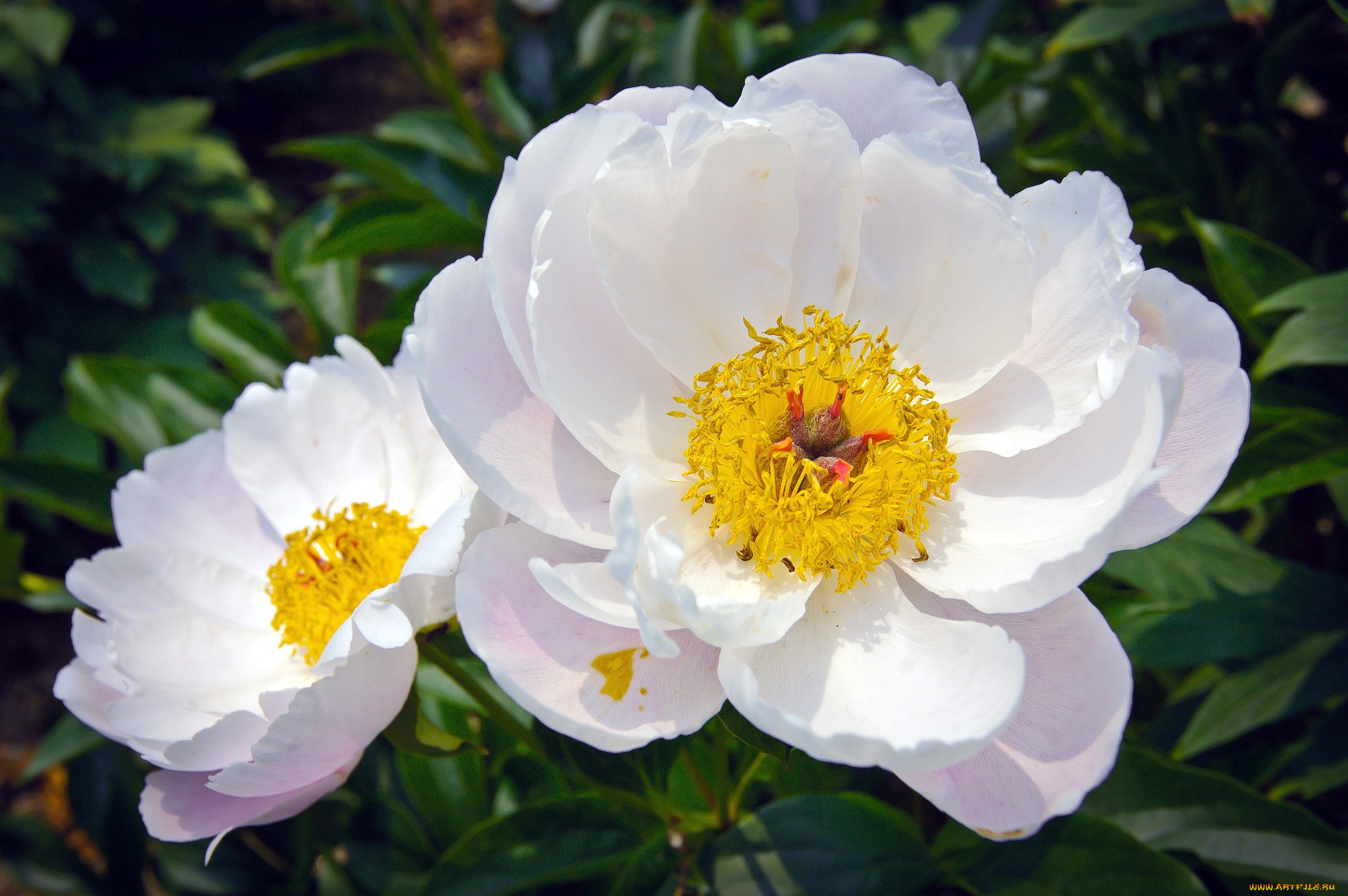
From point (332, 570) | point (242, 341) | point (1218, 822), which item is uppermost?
point (332, 570)

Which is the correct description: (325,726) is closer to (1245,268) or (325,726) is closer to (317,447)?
(317,447)

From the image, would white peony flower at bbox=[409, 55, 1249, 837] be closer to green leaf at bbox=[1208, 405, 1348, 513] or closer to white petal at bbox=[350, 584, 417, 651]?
white petal at bbox=[350, 584, 417, 651]

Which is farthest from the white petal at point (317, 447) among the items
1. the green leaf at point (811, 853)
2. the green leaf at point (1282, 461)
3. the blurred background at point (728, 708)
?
the green leaf at point (1282, 461)

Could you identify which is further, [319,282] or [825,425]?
[319,282]

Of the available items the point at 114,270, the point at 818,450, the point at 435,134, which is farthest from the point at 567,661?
the point at 114,270

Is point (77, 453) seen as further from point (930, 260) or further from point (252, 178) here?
point (930, 260)
